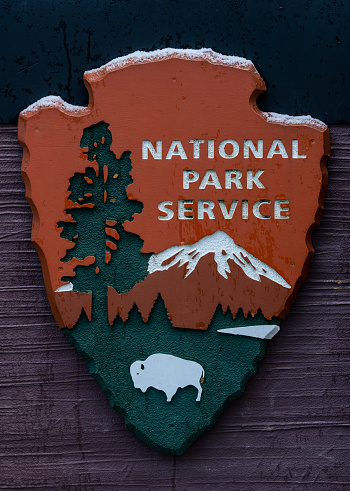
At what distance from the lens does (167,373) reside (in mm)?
2078

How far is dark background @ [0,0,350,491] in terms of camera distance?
2160 mm

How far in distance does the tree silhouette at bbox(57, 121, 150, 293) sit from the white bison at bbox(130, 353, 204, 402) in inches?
12.0

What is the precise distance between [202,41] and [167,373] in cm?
134

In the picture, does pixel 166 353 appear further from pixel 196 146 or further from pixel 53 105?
pixel 53 105

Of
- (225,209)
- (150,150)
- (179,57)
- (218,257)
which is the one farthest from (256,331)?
(179,57)

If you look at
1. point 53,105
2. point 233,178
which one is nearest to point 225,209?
point 233,178

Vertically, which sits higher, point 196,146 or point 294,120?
point 294,120

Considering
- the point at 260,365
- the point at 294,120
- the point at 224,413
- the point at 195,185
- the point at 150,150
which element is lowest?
the point at 224,413

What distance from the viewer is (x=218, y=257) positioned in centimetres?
209

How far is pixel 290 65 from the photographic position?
7.09 feet

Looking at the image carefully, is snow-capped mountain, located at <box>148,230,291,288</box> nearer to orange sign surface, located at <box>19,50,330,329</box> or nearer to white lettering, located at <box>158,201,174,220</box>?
orange sign surface, located at <box>19,50,330,329</box>

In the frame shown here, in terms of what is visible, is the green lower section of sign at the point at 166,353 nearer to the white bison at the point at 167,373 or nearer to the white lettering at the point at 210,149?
the white bison at the point at 167,373

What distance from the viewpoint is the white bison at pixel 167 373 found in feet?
6.79

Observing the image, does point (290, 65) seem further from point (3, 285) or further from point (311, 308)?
point (3, 285)
